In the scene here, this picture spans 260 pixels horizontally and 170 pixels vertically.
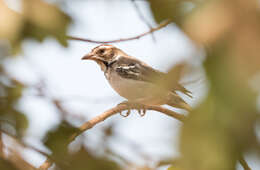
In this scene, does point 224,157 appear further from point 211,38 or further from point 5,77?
point 5,77

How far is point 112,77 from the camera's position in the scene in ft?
23.8

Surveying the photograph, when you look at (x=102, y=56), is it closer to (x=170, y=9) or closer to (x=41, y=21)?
(x=41, y=21)

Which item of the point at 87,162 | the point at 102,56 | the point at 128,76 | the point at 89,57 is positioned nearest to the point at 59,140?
the point at 87,162

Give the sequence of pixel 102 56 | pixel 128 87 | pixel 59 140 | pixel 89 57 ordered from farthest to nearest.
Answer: pixel 102 56 < pixel 89 57 < pixel 128 87 < pixel 59 140

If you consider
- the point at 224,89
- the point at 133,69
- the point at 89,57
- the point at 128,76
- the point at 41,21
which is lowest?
the point at 224,89

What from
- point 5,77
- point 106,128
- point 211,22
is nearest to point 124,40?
point 5,77

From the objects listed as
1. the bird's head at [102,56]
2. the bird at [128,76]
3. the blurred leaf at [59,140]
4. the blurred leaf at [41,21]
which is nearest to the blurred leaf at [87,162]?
the blurred leaf at [59,140]

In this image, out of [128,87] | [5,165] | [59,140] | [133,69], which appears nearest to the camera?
[5,165]

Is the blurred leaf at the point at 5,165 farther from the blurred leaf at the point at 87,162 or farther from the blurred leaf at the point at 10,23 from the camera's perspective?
the blurred leaf at the point at 10,23

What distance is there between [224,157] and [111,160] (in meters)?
0.80

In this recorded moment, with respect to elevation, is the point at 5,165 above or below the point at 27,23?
below

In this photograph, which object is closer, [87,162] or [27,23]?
[27,23]

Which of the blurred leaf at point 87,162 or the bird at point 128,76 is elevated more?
the bird at point 128,76

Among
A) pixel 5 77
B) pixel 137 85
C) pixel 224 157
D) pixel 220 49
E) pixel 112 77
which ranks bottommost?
pixel 224 157
